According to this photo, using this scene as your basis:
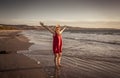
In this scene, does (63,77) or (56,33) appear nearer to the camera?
(63,77)

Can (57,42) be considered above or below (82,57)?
above

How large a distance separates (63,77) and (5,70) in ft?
8.88

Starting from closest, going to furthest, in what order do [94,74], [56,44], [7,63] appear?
[94,74]
[56,44]
[7,63]

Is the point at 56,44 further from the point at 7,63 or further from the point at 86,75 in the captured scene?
the point at 7,63

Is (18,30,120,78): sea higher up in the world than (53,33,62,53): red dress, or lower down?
lower down

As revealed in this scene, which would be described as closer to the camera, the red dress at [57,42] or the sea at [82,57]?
the red dress at [57,42]

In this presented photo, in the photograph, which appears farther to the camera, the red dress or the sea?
the sea

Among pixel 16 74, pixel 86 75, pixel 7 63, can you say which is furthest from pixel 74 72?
pixel 7 63

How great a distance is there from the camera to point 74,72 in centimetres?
918

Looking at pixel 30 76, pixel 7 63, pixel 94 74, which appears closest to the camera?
pixel 30 76

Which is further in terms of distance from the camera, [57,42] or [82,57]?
[82,57]

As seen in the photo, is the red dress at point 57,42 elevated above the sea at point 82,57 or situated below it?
above

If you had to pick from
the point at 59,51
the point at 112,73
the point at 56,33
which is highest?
the point at 56,33

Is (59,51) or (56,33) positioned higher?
(56,33)
